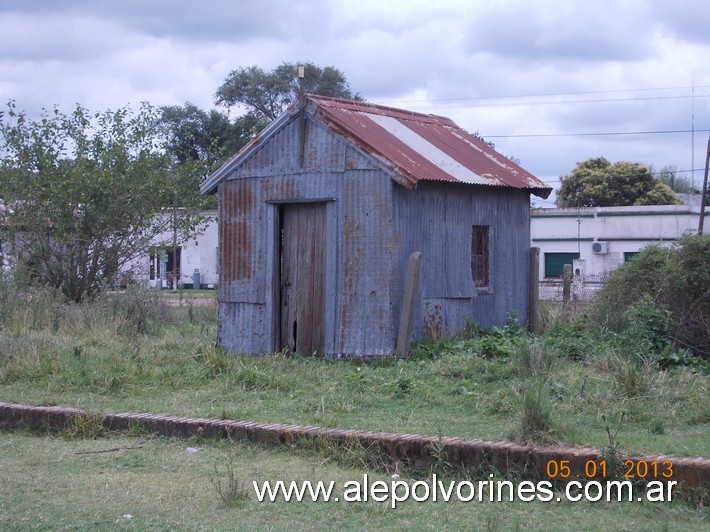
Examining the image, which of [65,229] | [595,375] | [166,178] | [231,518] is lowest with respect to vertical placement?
[231,518]

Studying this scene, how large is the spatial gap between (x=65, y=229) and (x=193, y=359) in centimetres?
860

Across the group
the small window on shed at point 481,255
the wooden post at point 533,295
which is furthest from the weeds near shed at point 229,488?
the wooden post at point 533,295

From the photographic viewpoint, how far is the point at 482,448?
6.92 m

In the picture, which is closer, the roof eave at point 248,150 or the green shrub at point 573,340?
the green shrub at point 573,340

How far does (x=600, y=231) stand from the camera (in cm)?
3616

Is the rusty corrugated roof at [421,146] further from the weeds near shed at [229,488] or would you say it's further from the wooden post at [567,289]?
the weeds near shed at [229,488]

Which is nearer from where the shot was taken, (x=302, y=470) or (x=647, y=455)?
(x=647, y=455)

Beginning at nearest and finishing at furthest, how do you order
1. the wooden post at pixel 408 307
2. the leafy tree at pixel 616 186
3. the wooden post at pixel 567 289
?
1. the wooden post at pixel 408 307
2. the wooden post at pixel 567 289
3. the leafy tree at pixel 616 186

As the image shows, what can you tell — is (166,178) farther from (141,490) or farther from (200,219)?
(141,490)

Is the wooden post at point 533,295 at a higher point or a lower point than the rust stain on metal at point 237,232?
lower

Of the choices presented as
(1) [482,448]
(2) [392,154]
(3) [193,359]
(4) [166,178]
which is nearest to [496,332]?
(2) [392,154]

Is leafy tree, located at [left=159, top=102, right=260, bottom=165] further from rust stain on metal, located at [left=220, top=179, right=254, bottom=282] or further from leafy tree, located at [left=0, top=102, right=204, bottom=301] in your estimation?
rust stain on metal, located at [left=220, top=179, right=254, bottom=282]
